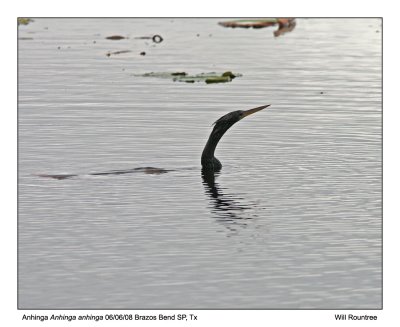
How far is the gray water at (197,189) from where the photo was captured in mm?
14516

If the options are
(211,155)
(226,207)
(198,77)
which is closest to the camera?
(226,207)

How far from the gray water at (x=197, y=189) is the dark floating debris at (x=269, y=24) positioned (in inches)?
487

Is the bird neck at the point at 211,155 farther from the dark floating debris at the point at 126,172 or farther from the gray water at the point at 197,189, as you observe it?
the dark floating debris at the point at 126,172

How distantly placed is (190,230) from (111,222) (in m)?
1.24

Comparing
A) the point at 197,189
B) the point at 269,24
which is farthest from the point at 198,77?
the point at 269,24

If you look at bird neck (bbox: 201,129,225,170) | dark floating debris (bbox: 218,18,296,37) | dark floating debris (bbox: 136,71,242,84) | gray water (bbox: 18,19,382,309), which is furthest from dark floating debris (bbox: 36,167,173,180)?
dark floating debris (bbox: 218,18,296,37)

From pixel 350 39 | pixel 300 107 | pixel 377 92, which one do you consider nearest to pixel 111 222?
pixel 300 107

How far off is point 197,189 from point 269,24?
3200cm

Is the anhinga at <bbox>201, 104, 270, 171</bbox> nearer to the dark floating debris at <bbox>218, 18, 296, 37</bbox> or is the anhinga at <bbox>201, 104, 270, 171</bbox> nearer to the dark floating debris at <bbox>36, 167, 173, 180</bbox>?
the dark floating debris at <bbox>36, 167, 173, 180</bbox>

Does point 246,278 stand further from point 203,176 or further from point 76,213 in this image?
point 203,176

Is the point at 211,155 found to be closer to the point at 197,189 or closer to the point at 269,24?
the point at 197,189

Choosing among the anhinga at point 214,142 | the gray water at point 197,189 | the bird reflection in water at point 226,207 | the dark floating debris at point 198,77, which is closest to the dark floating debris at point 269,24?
the gray water at point 197,189

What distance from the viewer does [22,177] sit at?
20328mm

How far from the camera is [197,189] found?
19.8 metres
